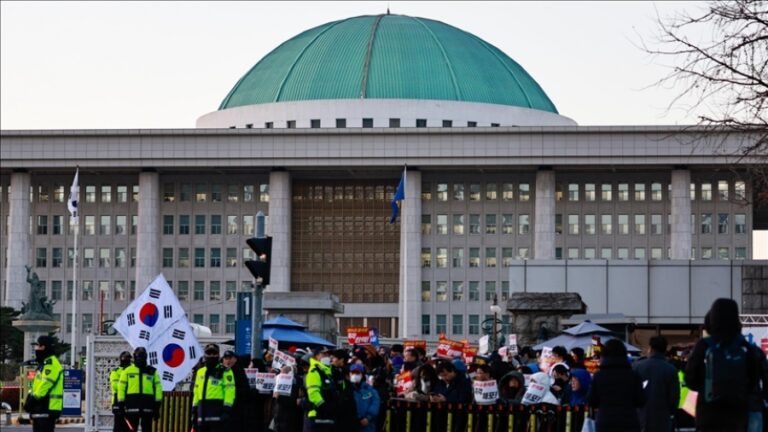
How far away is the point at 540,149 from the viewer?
383 feet

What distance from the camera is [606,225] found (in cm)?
12288

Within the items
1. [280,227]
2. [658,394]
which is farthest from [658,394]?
[280,227]

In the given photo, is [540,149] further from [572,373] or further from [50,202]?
[572,373]

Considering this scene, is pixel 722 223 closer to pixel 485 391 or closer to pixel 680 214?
pixel 680 214

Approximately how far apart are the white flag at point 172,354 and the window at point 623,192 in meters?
95.7

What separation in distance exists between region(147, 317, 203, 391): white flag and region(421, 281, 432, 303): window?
90.8 meters

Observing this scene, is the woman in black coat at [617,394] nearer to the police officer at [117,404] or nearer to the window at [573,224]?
the police officer at [117,404]

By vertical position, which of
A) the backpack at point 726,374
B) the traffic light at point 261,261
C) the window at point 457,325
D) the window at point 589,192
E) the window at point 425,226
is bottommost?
the window at point 457,325

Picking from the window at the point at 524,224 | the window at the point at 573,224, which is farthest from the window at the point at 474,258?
the window at the point at 573,224

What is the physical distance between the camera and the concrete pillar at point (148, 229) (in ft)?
393

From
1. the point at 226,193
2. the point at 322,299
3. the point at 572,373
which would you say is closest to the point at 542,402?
the point at 572,373

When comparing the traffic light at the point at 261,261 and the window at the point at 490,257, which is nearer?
the traffic light at the point at 261,261

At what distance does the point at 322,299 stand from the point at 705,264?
19.8 meters

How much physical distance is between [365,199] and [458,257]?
27.0ft
